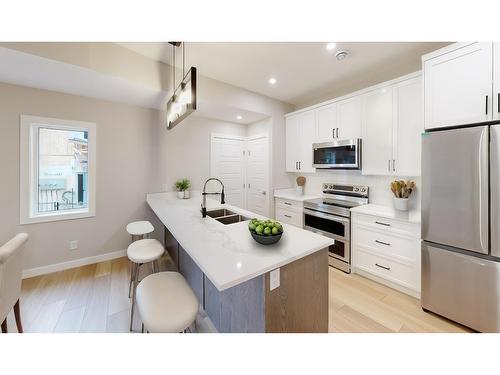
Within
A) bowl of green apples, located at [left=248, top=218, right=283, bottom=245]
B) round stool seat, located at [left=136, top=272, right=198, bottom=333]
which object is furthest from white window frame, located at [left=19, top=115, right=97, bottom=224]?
bowl of green apples, located at [left=248, top=218, right=283, bottom=245]

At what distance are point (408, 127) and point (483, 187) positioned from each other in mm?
1082

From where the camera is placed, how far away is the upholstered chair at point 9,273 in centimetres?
122

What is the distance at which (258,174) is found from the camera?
4.18 meters

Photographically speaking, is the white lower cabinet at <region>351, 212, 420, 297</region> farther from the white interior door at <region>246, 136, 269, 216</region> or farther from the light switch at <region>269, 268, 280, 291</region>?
the light switch at <region>269, 268, 280, 291</region>

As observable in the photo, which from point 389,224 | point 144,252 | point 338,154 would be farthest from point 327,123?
point 144,252

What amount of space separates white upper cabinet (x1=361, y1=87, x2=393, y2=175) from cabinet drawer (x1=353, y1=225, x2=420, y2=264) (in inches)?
31.4

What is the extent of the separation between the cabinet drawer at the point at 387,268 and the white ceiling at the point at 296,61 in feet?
7.84

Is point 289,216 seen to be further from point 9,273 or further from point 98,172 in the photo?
point 9,273

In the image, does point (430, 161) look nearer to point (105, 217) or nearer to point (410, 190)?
point (410, 190)

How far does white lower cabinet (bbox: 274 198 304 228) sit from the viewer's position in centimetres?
335

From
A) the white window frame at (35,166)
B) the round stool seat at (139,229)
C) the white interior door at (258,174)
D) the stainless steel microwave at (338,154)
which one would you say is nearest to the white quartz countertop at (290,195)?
the white interior door at (258,174)

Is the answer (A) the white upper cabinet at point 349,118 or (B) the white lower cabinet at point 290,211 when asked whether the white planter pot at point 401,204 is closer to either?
(A) the white upper cabinet at point 349,118
